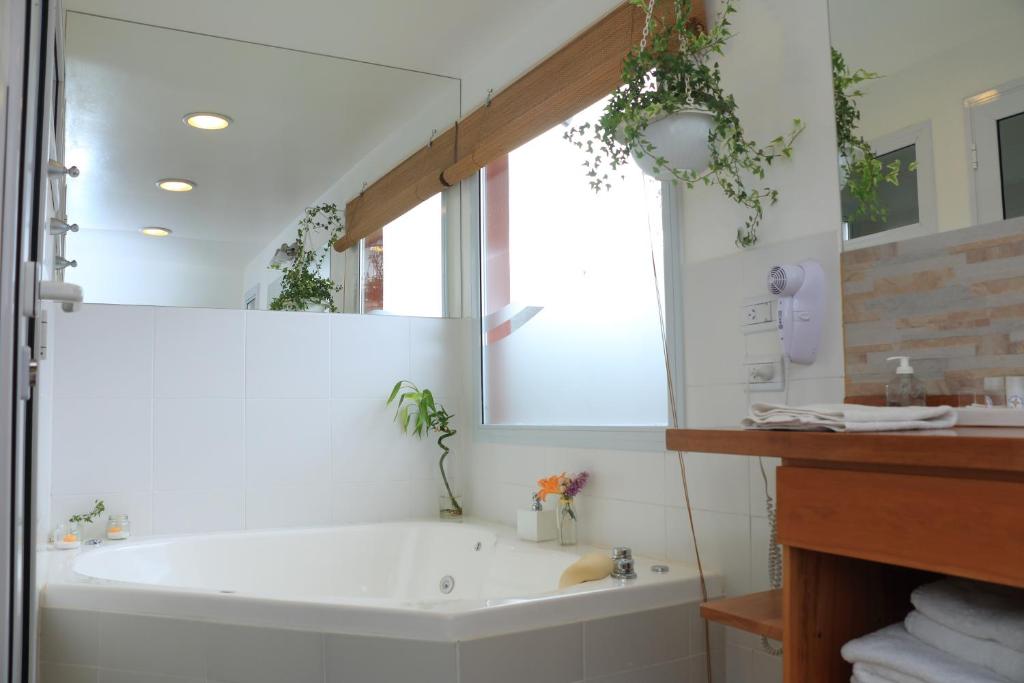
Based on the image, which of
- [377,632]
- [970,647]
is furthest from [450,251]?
[970,647]

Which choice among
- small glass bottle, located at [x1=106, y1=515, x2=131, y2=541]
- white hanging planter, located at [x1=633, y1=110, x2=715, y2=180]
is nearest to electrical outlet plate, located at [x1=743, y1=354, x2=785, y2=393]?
white hanging planter, located at [x1=633, y1=110, x2=715, y2=180]

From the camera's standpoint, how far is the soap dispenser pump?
164 cm

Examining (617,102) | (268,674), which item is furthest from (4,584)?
(617,102)

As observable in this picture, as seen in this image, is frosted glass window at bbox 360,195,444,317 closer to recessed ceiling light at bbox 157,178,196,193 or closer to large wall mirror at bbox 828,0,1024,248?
recessed ceiling light at bbox 157,178,196,193

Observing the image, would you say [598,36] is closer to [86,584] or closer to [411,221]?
[411,221]

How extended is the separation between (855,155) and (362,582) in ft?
7.10

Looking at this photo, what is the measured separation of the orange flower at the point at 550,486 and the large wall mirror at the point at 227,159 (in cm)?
115

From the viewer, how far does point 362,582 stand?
3.06 metres

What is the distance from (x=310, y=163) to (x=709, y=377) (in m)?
1.95

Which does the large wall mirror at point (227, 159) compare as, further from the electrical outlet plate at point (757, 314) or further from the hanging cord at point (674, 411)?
the electrical outlet plate at point (757, 314)

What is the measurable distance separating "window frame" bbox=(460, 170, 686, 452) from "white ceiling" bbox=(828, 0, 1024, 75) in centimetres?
58

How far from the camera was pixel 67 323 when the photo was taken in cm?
291

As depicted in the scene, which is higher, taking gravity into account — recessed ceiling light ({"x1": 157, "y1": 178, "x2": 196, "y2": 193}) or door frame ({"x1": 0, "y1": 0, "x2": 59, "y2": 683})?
recessed ceiling light ({"x1": 157, "y1": 178, "x2": 196, "y2": 193})

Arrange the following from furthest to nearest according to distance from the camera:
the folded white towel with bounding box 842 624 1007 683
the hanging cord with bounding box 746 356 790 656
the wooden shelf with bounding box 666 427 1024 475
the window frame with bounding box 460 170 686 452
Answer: the window frame with bounding box 460 170 686 452, the hanging cord with bounding box 746 356 790 656, the folded white towel with bounding box 842 624 1007 683, the wooden shelf with bounding box 666 427 1024 475
